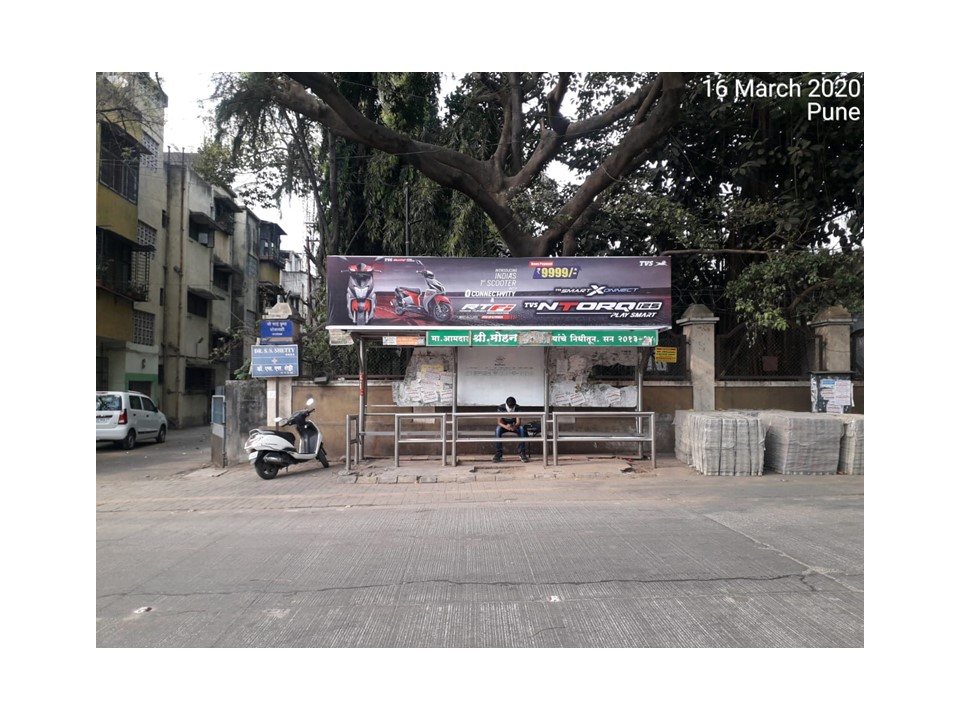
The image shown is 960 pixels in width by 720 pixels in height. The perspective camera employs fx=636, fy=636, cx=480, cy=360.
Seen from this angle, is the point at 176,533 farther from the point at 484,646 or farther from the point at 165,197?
the point at 165,197

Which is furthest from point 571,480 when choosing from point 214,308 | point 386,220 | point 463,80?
point 214,308

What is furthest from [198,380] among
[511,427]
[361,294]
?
[511,427]

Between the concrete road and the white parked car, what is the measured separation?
21.6ft

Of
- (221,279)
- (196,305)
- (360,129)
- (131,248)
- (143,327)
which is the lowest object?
(143,327)

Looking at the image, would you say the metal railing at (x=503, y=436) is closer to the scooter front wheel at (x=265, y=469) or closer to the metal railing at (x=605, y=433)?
the metal railing at (x=605, y=433)

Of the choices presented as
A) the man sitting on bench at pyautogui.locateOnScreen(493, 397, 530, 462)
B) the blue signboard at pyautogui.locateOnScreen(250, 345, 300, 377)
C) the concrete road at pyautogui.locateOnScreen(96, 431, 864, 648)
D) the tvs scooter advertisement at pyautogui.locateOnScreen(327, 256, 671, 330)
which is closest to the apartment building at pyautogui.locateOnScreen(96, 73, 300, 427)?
the blue signboard at pyautogui.locateOnScreen(250, 345, 300, 377)

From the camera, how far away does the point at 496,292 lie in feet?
34.7

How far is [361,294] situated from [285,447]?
2.83 metres

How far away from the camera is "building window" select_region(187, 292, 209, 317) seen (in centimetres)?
2359

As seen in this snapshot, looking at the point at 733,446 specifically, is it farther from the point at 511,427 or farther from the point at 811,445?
the point at 511,427

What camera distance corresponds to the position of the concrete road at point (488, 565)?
4.02 meters

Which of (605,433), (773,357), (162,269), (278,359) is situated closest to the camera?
Answer: (278,359)

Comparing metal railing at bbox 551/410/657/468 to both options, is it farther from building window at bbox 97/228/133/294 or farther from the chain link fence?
building window at bbox 97/228/133/294

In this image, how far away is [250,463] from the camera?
11859 mm
